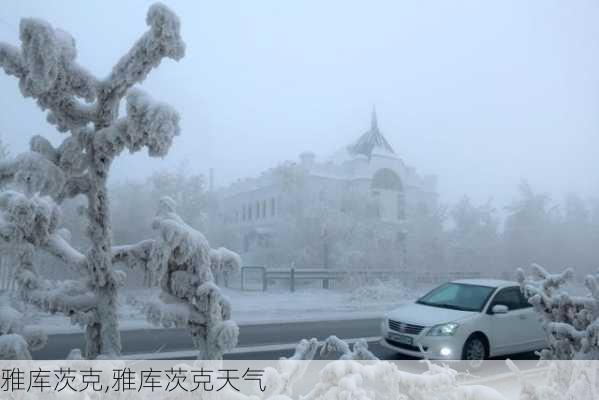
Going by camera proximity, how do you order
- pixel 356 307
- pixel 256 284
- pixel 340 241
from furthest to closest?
pixel 340 241, pixel 256 284, pixel 356 307

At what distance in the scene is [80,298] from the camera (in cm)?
315

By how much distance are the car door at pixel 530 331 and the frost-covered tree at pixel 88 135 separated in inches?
288

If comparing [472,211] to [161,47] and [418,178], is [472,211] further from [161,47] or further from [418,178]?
[161,47]

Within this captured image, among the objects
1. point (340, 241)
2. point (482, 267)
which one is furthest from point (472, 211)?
point (340, 241)

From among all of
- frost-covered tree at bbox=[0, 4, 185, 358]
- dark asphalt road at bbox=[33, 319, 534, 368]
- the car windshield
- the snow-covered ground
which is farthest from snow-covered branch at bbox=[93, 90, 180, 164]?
the snow-covered ground

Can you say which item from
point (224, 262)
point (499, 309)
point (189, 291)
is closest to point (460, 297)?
point (499, 309)

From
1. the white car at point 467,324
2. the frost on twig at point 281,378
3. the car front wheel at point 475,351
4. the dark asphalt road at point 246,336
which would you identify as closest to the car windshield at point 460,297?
the white car at point 467,324

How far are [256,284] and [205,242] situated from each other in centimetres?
1936

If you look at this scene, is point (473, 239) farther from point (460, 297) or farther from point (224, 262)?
point (224, 262)

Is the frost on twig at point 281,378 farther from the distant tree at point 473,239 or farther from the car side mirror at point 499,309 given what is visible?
the distant tree at point 473,239

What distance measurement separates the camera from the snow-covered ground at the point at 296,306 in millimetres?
12578

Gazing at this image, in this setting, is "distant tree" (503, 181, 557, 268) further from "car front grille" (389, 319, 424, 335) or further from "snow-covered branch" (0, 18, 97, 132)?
"snow-covered branch" (0, 18, 97, 132)

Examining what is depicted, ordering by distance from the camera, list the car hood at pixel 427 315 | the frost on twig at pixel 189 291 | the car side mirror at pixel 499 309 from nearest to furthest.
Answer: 1. the frost on twig at pixel 189 291
2. the car hood at pixel 427 315
3. the car side mirror at pixel 499 309

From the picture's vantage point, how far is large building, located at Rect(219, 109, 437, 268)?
30.7 m
